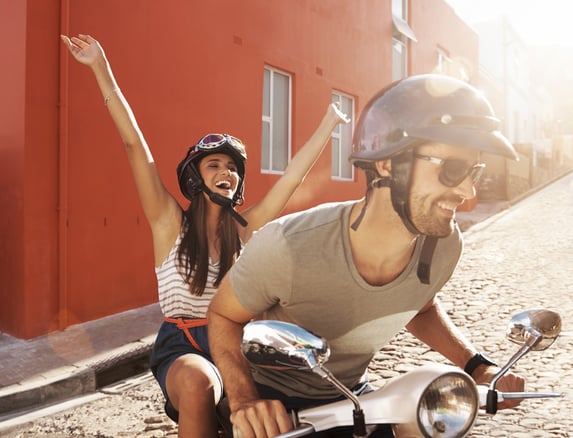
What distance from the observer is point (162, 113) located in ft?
25.1

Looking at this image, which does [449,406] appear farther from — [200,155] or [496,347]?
[496,347]

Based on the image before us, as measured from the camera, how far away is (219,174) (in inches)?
135

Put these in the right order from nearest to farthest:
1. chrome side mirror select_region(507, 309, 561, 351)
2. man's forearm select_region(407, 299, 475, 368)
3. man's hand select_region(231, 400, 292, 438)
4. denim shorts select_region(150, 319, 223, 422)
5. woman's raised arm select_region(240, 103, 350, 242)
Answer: man's hand select_region(231, 400, 292, 438) → chrome side mirror select_region(507, 309, 561, 351) → man's forearm select_region(407, 299, 475, 368) → denim shorts select_region(150, 319, 223, 422) → woman's raised arm select_region(240, 103, 350, 242)

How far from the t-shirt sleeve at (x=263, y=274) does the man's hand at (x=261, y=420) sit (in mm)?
374

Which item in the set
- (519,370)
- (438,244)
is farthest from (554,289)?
(438,244)

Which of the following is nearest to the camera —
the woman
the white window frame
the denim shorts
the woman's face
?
the denim shorts

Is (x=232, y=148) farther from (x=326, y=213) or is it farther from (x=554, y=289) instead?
(x=554, y=289)

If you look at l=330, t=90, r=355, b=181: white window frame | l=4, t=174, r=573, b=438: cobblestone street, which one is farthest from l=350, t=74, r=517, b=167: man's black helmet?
l=330, t=90, r=355, b=181: white window frame

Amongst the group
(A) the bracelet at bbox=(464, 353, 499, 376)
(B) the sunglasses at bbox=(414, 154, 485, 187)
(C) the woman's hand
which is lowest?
(A) the bracelet at bbox=(464, 353, 499, 376)

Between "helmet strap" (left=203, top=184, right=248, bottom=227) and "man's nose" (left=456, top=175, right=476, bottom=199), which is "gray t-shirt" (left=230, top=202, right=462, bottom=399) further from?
"helmet strap" (left=203, top=184, right=248, bottom=227)

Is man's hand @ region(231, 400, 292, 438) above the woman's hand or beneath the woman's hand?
beneath

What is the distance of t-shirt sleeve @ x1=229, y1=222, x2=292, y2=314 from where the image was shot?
6.15 feet

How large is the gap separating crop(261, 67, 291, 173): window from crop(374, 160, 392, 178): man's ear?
800cm

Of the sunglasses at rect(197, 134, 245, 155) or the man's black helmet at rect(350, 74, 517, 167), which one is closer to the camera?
the man's black helmet at rect(350, 74, 517, 167)
